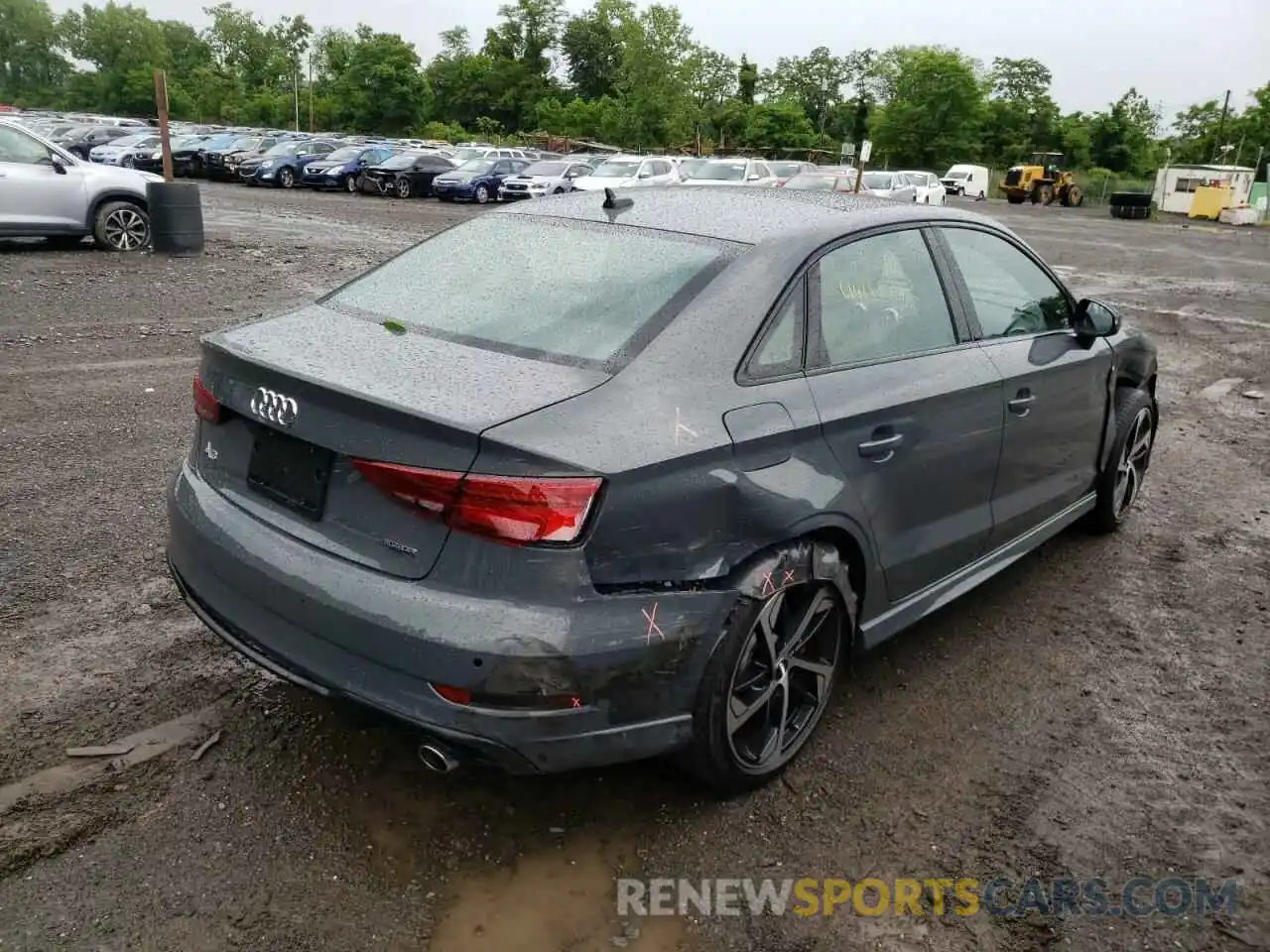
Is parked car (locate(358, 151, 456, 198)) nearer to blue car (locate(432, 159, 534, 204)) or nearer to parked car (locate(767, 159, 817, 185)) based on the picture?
blue car (locate(432, 159, 534, 204))

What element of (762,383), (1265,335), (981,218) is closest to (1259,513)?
(981,218)

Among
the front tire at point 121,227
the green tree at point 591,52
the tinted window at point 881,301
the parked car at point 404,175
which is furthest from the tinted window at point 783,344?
the green tree at point 591,52

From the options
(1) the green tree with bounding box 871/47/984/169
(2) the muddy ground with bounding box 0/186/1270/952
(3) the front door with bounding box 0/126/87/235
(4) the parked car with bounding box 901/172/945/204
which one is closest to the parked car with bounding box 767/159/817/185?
(4) the parked car with bounding box 901/172/945/204

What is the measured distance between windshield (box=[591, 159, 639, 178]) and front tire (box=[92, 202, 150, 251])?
15.7 meters

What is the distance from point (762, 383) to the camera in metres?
2.86

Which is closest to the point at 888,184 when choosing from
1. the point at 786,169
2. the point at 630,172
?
the point at 786,169

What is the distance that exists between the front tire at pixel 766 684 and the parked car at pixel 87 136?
3953cm

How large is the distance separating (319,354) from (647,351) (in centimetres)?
90

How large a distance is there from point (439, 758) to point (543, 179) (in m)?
27.8

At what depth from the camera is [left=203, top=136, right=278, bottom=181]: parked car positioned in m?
33.7

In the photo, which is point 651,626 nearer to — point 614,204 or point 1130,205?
point 614,204

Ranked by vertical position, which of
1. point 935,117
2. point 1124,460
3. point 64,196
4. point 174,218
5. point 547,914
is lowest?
point 547,914

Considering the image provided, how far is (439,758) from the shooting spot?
98.3 inches

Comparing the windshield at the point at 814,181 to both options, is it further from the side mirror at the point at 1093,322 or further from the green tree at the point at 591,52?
the green tree at the point at 591,52
